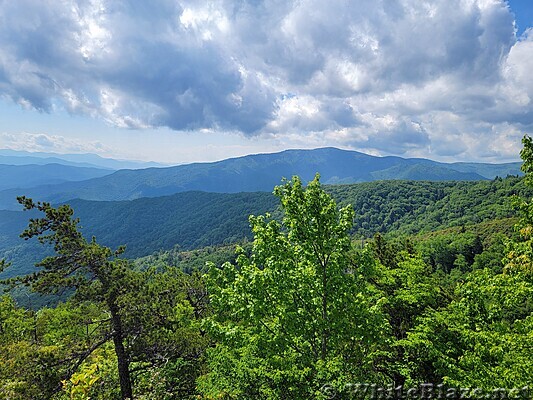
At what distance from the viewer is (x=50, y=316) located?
33281 mm

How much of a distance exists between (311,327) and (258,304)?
2.00m

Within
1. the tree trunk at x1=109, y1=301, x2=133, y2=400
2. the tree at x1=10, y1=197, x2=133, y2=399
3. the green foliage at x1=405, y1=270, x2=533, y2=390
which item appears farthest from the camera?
the tree trunk at x1=109, y1=301, x2=133, y2=400

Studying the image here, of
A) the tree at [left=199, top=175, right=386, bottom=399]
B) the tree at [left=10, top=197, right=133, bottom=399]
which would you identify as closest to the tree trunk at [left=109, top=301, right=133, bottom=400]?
the tree at [left=10, top=197, right=133, bottom=399]

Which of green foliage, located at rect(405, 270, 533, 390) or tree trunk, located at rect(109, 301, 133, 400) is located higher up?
green foliage, located at rect(405, 270, 533, 390)

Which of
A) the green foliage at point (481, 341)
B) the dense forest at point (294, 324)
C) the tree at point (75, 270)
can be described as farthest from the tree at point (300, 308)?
the tree at point (75, 270)

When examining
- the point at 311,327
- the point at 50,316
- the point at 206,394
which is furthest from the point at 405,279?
the point at 50,316

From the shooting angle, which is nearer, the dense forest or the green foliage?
the green foliage

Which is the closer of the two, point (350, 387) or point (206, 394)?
point (350, 387)

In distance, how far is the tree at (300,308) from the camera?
11.1 meters

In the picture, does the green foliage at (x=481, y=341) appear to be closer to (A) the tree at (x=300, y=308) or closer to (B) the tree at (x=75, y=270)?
(A) the tree at (x=300, y=308)

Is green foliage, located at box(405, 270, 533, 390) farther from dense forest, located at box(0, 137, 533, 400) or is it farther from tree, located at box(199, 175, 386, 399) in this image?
tree, located at box(199, 175, 386, 399)

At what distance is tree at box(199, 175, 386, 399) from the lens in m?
11.1

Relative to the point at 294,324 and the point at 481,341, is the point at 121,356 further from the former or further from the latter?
the point at 481,341

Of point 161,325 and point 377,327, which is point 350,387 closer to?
point 377,327
